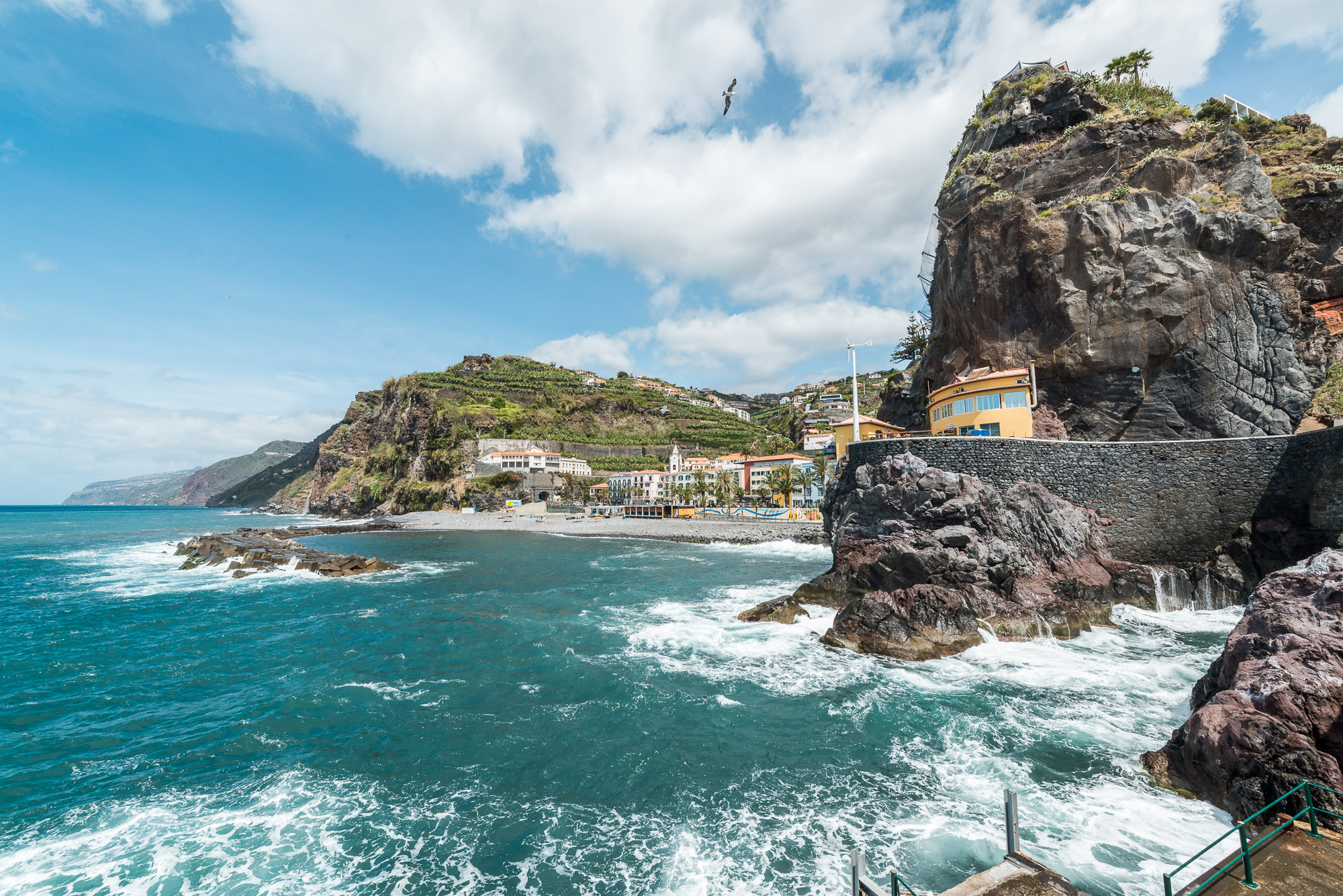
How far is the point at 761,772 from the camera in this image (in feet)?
32.9

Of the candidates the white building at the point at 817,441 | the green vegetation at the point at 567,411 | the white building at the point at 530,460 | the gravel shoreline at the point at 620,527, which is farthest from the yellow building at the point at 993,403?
the green vegetation at the point at 567,411

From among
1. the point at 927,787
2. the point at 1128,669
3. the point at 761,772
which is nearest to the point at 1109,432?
the point at 1128,669

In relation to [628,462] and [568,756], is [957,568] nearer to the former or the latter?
[568,756]

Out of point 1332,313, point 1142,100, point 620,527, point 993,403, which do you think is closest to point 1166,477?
point 993,403

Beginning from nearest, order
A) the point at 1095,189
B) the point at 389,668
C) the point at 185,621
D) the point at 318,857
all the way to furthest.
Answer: the point at 318,857
the point at 389,668
the point at 185,621
the point at 1095,189

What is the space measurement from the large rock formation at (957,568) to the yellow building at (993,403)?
5.93 m

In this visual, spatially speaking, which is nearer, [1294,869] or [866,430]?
[1294,869]

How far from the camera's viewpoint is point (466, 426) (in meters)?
93.7

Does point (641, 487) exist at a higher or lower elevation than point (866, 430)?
lower

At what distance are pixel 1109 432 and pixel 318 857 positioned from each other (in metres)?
34.3

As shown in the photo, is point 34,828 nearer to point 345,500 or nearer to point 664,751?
point 664,751

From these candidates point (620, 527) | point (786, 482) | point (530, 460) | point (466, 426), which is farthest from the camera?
point (466, 426)

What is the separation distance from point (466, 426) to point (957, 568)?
88.9 meters

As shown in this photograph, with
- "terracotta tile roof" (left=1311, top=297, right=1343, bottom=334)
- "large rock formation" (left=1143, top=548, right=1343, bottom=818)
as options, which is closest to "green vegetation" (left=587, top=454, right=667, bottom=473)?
"terracotta tile roof" (left=1311, top=297, right=1343, bottom=334)
